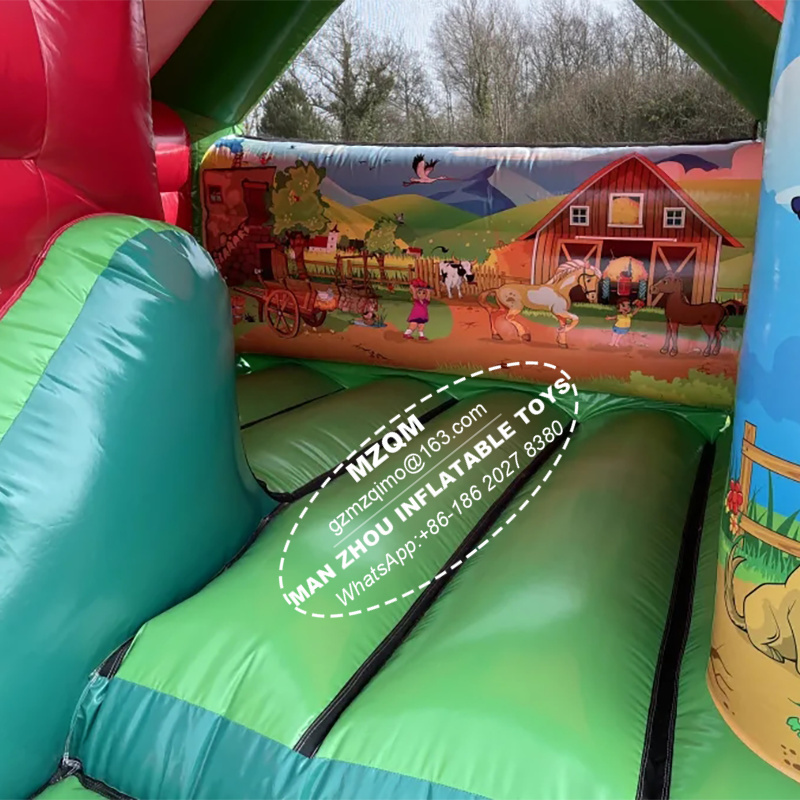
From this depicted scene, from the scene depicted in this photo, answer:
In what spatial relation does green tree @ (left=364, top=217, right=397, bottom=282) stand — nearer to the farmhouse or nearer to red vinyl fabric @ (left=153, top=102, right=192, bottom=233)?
the farmhouse

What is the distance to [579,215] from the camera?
4.99ft

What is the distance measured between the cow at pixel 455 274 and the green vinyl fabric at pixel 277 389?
1.16 ft

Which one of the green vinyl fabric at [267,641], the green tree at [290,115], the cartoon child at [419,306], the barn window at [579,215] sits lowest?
the green vinyl fabric at [267,641]

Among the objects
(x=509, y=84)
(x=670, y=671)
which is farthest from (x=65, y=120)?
(x=509, y=84)

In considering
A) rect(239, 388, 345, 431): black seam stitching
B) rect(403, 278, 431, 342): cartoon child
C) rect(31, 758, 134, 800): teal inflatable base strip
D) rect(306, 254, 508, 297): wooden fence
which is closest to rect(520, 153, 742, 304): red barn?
rect(306, 254, 508, 297): wooden fence

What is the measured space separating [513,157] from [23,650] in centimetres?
124

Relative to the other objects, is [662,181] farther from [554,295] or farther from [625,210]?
[554,295]

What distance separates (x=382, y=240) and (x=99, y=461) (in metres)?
0.97

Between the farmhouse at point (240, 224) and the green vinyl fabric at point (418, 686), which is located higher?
the farmhouse at point (240, 224)

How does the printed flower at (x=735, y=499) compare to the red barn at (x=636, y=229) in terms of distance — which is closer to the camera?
the printed flower at (x=735, y=499)

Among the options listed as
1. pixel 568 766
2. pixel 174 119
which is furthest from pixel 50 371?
pixel 174 119

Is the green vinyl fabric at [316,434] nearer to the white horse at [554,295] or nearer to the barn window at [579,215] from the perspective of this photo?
the white horse at [554,295]

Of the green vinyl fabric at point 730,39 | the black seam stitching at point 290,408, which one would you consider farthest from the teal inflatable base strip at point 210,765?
the green vinyl fabric at point 730,39

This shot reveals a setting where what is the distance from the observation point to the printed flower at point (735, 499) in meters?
0.71
